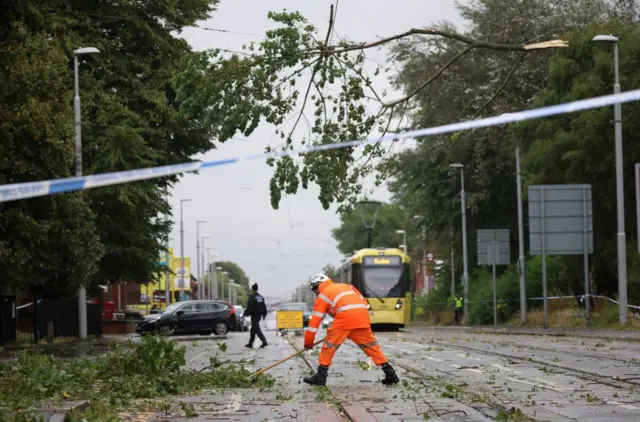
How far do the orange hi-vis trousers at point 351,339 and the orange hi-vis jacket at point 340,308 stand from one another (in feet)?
0.30

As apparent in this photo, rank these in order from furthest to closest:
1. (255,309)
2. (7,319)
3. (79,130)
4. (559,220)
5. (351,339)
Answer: (79,130) → (559,220) → (7,319) → (255,309) → (351,339)

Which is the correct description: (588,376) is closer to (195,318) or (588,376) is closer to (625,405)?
(625,405)

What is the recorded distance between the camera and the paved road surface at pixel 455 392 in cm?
1224

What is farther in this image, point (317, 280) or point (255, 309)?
point (255, 309)

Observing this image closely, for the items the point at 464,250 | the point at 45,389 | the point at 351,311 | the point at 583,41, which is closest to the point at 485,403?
the point at 351,311

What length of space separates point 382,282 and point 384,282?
85 mm

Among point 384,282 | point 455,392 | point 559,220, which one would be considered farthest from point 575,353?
point 384,282

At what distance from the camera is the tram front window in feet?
162

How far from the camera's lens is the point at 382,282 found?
162 feet

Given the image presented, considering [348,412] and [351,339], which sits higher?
[351,339]

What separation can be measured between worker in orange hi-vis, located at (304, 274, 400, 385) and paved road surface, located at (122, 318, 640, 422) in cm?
27

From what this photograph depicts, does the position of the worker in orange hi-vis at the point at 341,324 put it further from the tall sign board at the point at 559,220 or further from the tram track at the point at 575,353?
the tall sign board at the point at 559,220

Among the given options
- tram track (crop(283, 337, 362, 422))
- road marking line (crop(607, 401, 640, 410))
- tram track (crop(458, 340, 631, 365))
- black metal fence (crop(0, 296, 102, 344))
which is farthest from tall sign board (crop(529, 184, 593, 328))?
road marking line (crop(607, 401, 640, 410))

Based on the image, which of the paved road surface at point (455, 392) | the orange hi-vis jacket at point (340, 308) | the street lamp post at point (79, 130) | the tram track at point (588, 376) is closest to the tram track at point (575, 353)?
the paved road surface at point (455, 392)
